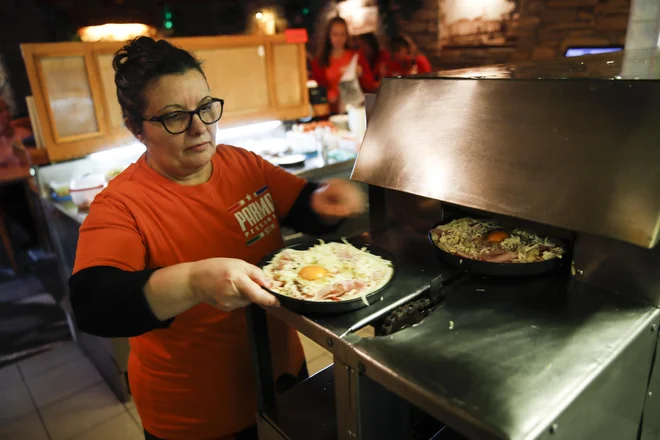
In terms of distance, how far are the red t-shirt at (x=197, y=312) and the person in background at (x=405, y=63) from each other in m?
5.57

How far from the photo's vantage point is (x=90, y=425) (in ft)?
9.11

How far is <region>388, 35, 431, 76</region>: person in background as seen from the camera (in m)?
6.72

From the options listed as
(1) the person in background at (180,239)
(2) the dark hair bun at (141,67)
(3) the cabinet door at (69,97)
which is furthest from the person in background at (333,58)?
(2) the dark hair bun at (141,67)

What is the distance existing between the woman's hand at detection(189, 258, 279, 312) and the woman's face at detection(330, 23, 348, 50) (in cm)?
527

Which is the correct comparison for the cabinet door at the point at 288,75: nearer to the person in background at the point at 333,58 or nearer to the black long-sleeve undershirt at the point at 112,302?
the person in background at the point at 333,58

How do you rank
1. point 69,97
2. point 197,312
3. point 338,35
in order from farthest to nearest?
point 338,35 < point 69,97 < point 197,312

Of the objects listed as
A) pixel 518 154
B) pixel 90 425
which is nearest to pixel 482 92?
pixel 518 154

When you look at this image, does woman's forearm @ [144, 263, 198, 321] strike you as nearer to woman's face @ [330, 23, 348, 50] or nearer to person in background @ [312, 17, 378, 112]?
person in background @ [312, 17, 378, 112]

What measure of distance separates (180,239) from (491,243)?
0.93 m

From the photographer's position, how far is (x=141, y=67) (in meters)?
1.39

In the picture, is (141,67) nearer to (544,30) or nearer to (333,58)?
(333,58)

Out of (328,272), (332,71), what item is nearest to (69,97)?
(328,272)

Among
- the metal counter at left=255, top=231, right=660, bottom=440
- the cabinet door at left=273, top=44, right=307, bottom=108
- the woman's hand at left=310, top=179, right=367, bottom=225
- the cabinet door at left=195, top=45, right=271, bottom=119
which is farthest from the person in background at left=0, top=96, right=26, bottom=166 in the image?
the metal counter at left=255, top=231, right=660, bottom=440

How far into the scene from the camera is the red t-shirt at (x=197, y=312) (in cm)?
144
